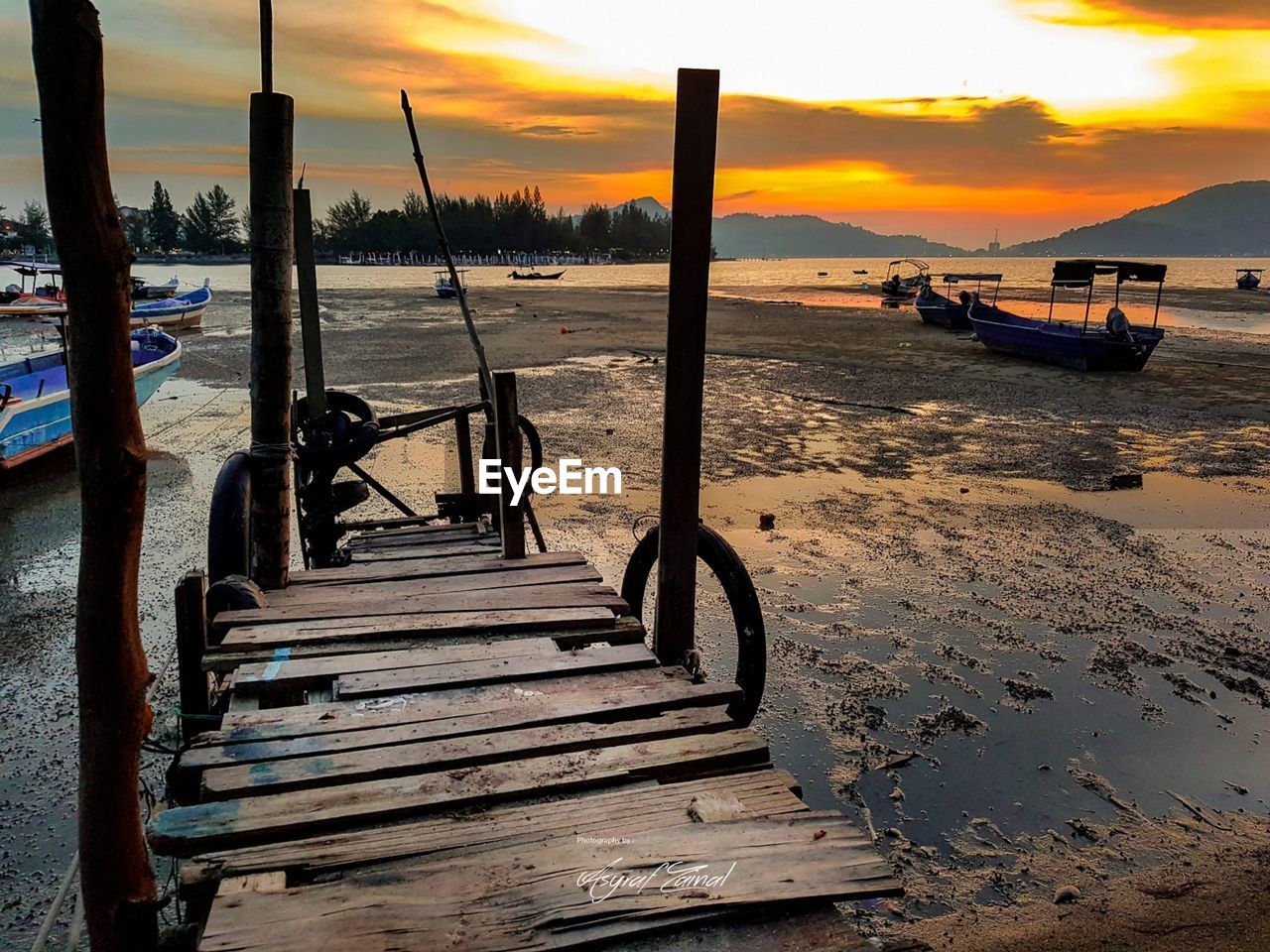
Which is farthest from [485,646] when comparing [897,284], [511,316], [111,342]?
[897,284]

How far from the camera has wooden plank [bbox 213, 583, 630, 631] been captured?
15.0ft

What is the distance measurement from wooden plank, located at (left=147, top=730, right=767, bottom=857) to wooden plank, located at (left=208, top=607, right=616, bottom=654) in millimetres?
1318

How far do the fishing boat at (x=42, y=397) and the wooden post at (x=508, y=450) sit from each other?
476 centimetres

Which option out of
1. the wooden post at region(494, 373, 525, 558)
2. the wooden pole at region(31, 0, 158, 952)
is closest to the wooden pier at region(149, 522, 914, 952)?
the wooden pole at region(31, 0, 158, 952)

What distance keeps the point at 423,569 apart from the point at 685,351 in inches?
103

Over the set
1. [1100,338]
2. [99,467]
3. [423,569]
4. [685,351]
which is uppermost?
[1100,338]

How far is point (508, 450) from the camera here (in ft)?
18.4

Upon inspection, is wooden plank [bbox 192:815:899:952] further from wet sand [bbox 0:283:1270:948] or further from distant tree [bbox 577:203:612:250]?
distant tree [bbox 577:203:612:250]

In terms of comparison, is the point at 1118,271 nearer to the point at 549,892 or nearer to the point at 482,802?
the point at 482,802

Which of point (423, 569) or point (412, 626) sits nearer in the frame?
point (412, 626)

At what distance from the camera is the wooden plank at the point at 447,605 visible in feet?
15.0

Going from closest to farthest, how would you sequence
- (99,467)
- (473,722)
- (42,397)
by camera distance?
(99,467) < (473,722) < (42,397)

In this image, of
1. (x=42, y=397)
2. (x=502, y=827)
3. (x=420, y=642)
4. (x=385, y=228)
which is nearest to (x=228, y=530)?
(x=420, y=642)

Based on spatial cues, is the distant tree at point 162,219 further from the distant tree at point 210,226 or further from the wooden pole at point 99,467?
the wooden pole at point 99,467
